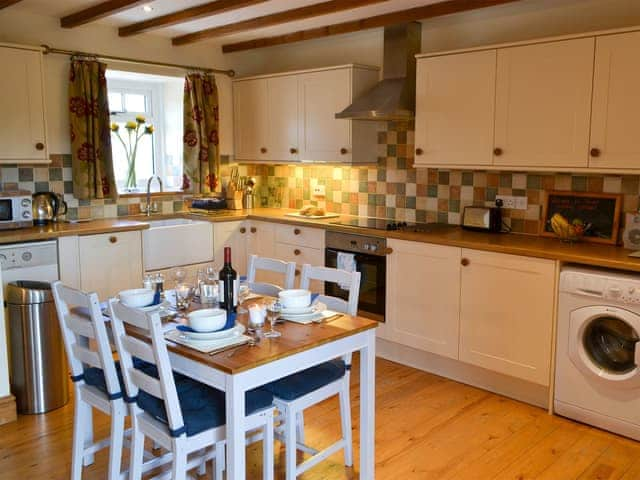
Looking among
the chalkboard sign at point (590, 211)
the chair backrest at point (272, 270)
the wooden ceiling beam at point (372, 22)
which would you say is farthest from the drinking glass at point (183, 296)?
the wooden ceiling beam at point (372, 22)

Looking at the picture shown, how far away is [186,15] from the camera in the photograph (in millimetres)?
4031

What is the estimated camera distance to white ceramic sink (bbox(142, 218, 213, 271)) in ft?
14.6

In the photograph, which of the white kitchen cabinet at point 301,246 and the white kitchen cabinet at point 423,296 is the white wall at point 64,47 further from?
the white kitchen cabinet at point 423,296

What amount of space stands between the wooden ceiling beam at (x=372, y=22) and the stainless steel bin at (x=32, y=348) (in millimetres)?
2717

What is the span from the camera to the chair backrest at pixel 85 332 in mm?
Result: 2256

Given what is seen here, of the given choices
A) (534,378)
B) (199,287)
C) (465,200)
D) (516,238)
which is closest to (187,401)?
(199,287)

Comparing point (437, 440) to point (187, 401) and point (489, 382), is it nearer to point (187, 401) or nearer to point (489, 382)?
point (489, 382)

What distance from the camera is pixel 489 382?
3.67 metres

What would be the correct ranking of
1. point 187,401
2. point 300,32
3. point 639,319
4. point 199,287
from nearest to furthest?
point 187,401
point 199,287
point 639,319
point 300,32

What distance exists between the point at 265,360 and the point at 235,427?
0.78 ft

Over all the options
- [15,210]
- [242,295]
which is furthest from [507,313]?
[15,210]

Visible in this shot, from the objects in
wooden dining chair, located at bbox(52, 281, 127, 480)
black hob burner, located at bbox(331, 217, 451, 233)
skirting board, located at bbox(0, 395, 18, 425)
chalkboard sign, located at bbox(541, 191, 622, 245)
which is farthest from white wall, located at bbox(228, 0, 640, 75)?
skirting board, located at bbox(0, 395, 18, 425)

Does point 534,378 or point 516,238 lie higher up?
point 516,238

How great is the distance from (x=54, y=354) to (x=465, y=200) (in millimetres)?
2775
